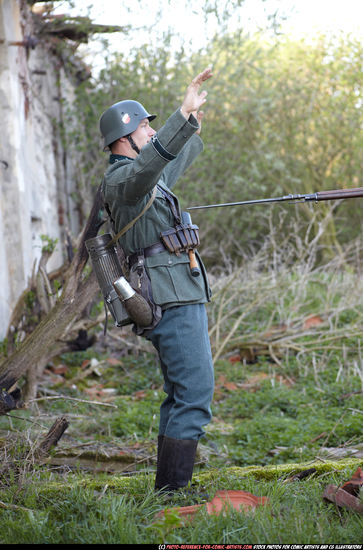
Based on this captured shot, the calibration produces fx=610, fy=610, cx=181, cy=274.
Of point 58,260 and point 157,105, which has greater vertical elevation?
point 157,105

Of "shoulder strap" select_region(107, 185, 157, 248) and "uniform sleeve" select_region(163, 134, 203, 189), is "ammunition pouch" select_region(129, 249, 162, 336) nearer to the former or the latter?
"shoulder strap" select_region(107, 185, 157, 248)

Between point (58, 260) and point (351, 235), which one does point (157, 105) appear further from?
point (351, 235)

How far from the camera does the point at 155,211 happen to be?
10.6 ft

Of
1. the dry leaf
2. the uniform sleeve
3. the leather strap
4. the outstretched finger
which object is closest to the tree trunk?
the uniform sleeve

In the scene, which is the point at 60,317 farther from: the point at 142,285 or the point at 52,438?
the point at 142,285

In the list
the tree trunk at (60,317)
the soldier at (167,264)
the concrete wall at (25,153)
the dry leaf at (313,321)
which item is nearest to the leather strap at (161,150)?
the soldier at (167,264)

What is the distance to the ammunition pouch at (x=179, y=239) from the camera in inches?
125

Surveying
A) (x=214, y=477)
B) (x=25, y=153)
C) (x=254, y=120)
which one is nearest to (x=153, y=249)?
(x=214, y=477)

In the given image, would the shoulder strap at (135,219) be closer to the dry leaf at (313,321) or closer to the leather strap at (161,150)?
the leather strap at (161,150)

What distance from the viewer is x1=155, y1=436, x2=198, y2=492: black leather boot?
3070mm

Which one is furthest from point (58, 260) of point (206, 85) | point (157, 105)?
point (206, 85)

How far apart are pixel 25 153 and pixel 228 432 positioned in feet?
13.8

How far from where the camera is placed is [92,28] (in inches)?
343

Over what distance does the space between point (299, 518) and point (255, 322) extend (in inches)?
197
